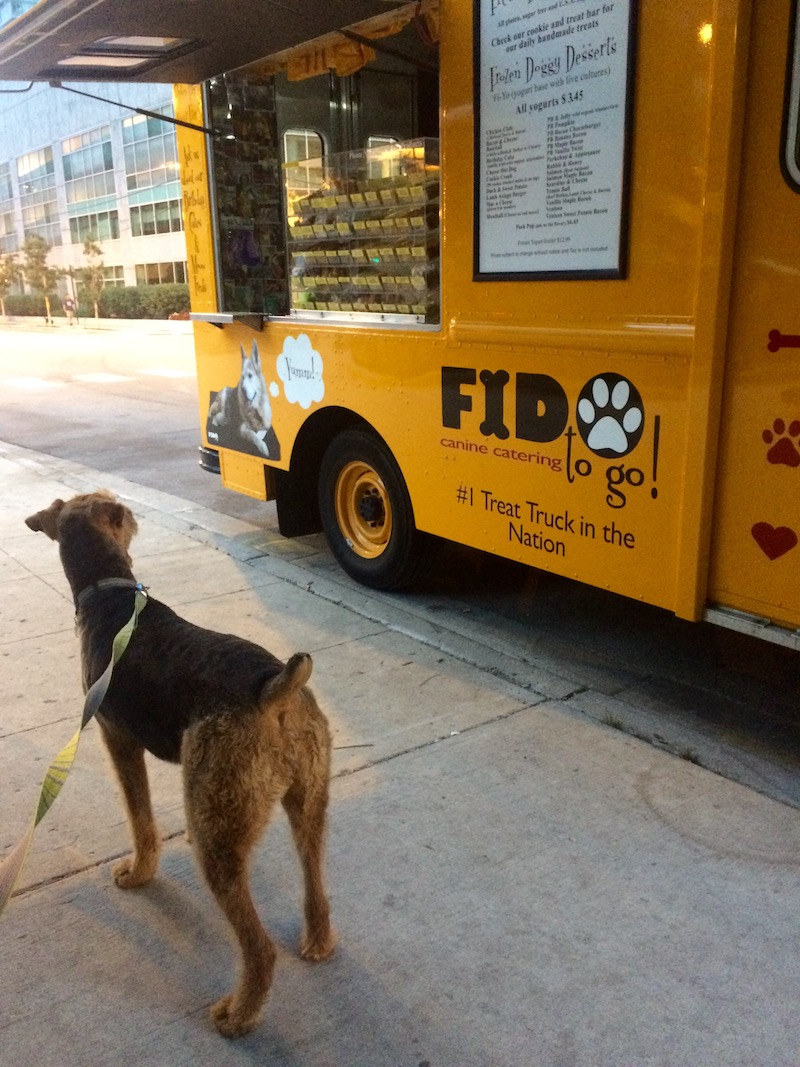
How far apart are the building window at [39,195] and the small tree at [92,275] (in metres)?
11.9

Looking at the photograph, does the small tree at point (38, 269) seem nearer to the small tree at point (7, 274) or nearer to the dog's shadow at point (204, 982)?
the small tree at point (7, 274)

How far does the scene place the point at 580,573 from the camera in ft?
13.5

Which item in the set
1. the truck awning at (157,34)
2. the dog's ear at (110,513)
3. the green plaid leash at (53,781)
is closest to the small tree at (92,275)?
the truck awning at (157,34)

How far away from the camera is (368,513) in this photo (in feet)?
18.4

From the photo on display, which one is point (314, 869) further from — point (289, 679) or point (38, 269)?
point (38, 269)

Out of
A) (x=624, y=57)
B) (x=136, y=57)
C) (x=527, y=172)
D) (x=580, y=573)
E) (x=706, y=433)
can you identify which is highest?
(x=136, y=57)

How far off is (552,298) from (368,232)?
178 cm

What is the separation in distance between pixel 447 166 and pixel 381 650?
2.43 meters

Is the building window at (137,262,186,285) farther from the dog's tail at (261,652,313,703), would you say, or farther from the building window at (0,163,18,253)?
the dog's tail at (261,652,313,703)

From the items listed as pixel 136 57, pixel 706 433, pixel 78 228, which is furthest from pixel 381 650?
pixel 78 228

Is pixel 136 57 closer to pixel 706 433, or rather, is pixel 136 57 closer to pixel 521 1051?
pixel 706 433

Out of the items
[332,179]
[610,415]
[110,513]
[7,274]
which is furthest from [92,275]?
[110,513]

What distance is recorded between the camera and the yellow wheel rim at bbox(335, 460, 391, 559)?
5566mm

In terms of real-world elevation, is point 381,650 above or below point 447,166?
below
